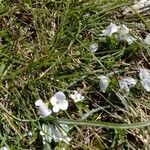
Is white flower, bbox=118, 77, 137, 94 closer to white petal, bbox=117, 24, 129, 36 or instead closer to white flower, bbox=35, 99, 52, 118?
white petal, bbox=117, 24, 129, 36

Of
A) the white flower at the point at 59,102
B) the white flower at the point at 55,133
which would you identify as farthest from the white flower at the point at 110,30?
the white flower at the point at 55,133

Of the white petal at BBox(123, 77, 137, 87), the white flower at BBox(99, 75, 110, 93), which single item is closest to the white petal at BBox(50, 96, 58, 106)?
the white flower at BBox(99, 75, 110, 93)

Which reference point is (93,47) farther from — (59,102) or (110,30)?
(59,102)

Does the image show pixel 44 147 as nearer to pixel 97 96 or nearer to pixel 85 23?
pixel 97 96

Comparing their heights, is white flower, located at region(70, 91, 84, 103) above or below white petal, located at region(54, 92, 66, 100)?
A: below

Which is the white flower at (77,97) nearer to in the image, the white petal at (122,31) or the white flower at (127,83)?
the white flower at (127,83)


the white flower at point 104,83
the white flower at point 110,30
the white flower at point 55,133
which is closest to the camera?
the white flower at point 55,133

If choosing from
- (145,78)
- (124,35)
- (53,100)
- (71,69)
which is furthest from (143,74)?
(53,100)
